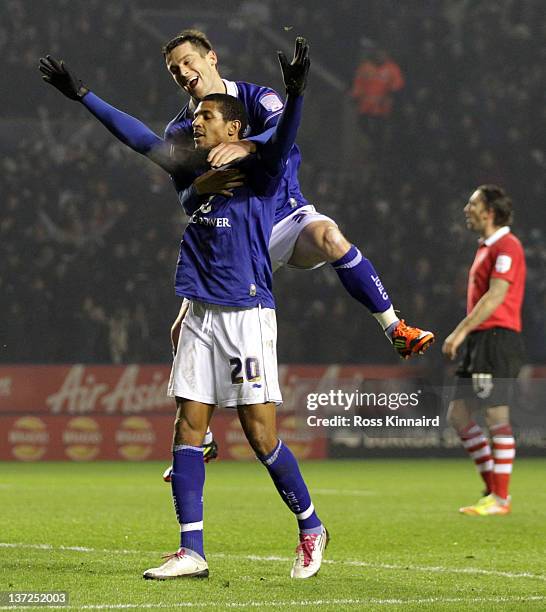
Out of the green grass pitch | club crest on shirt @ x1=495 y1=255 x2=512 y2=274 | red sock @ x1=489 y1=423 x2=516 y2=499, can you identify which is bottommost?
the green grass pitch

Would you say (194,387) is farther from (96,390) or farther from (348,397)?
(96,390)

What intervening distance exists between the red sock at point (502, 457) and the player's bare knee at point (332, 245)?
3.71 meters

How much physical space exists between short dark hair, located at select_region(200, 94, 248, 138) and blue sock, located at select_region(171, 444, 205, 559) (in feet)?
4.46

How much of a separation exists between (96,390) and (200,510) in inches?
384

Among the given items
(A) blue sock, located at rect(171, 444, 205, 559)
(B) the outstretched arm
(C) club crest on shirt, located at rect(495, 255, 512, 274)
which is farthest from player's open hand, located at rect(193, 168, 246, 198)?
(C) club crest on shirt, located at rect(495, 255, 512, 274)

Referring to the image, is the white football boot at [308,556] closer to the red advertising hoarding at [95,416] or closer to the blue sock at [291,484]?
the blue sock at [291,484]

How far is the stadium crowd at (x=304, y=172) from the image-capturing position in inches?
645

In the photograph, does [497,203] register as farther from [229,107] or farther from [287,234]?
[229,107]

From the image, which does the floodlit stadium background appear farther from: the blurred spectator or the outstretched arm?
the outstretched arm

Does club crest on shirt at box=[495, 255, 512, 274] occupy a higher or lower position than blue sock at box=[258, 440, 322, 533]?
higher

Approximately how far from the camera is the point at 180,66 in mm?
5680

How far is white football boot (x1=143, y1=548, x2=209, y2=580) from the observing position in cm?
507

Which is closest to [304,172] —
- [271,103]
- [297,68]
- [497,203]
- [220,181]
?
[497,203]

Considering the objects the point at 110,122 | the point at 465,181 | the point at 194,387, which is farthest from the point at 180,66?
the point at 465,181
